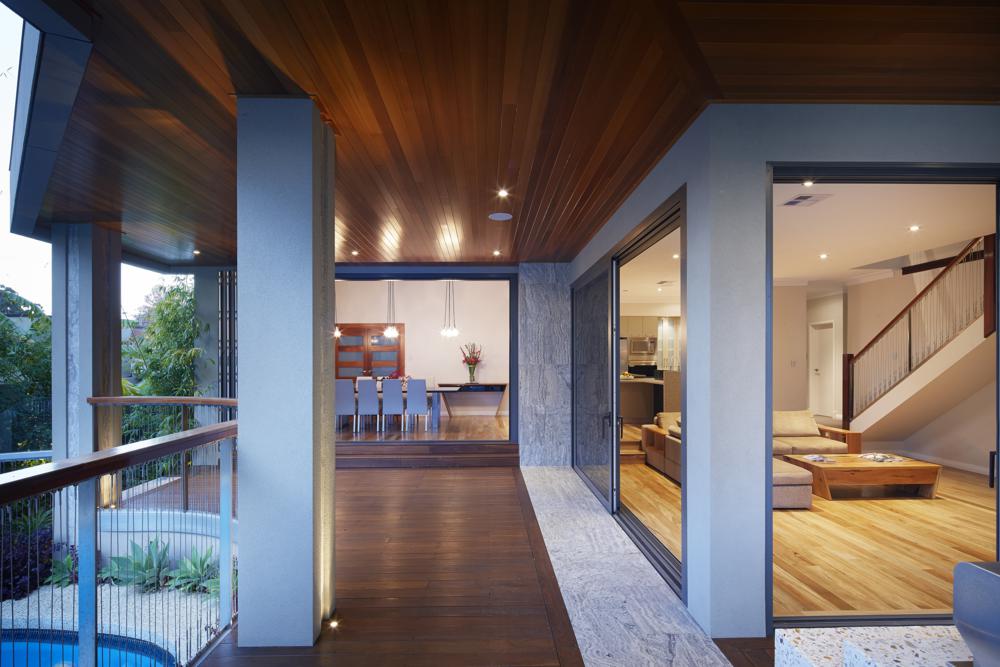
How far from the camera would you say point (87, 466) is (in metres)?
1.52

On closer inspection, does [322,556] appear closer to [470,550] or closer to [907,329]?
[470,550]

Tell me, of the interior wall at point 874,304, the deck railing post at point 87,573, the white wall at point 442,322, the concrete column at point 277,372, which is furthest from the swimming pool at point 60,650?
the interior wall at point 874,304

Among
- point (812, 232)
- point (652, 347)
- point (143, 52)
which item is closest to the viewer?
point (143, 52)

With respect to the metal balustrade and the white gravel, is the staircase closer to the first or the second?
the metal balustrade

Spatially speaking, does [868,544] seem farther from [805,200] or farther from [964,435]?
[964,435]

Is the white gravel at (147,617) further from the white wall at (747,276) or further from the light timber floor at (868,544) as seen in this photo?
the light timber floor at (868,544)

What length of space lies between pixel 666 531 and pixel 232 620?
2853 mm

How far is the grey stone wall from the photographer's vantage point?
6.33m

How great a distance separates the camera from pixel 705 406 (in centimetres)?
239

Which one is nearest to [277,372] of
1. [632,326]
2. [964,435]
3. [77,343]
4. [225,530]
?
[225,530]

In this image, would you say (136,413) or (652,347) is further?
(652,347)

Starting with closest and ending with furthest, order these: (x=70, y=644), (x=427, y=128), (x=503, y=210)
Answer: (x=70, y=644), (x=427, y=128), (x=503, y=210)

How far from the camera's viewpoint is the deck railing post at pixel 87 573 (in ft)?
5.20

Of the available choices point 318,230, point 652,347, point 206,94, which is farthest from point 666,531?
point 652,347
